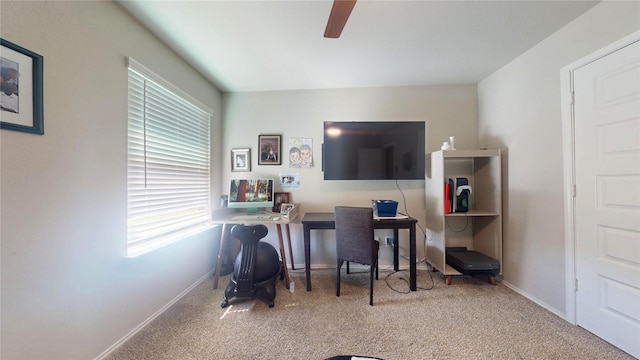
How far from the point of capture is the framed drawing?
3.00 ft

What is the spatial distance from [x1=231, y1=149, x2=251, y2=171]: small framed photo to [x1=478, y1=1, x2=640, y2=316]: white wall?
9.98 feet

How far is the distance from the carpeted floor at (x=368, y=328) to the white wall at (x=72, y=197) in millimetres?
396

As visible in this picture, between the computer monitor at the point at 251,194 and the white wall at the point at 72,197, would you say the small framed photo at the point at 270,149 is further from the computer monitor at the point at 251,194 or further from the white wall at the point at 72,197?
the white wall at the point at 72,197

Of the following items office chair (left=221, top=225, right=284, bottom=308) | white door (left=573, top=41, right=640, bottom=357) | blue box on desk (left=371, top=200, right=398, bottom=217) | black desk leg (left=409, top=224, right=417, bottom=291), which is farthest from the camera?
blue box on desk (left=371, top=200, right=398, bottom=217)

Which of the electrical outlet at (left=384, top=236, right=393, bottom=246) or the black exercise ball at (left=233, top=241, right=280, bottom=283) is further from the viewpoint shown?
the electrical outlet at (left=384, top=236, right=393, bottom=246)

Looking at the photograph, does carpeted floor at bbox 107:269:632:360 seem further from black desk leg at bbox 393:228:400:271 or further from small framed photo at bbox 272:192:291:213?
small framed photo at bbox 272:192:291:213

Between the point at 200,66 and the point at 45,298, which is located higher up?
the point at 200,66

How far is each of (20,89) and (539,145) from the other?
11.8 feet

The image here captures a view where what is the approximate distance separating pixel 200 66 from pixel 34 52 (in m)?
1.31

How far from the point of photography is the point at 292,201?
8.91ft

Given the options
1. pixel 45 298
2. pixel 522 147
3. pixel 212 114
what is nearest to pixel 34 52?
pixel 45 298

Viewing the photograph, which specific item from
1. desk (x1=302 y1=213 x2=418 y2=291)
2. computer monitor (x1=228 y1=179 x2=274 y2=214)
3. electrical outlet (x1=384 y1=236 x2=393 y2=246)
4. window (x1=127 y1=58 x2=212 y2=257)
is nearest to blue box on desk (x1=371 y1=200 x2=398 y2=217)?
desk (x1=302 y1=213 x2=418 y2=291)

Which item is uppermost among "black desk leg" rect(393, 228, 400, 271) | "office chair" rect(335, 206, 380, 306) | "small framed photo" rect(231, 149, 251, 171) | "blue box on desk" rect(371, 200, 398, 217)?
"small framed photo" rect(231, 149, 251, 171)

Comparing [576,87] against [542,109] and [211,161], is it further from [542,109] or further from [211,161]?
[211,161]
